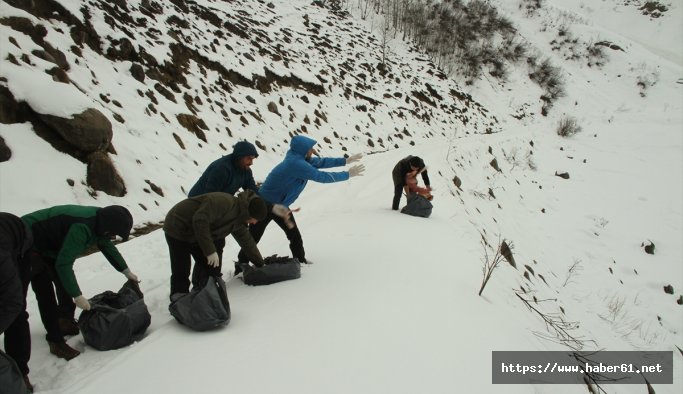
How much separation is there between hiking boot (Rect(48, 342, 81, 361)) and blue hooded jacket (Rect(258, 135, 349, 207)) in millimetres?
2178

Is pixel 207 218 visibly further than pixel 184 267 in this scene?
No

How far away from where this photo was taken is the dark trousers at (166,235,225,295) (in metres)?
3.20

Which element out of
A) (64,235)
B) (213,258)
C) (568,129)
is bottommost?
(568,129)

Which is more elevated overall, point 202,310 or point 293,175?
point 293,175

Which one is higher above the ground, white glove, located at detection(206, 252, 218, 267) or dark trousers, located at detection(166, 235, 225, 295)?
white glove, located at detection(206, 252, 218, 267)

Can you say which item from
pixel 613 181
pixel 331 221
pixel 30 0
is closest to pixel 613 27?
pixel 613 181

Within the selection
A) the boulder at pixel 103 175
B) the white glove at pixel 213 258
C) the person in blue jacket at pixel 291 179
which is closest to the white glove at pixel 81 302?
the white glove at pixel 213 258

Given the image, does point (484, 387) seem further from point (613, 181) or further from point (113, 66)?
point (613, 181)

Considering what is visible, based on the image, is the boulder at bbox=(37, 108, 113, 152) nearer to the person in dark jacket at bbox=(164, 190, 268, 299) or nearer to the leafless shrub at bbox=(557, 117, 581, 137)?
the person in dark jacket at bbox=(164, 190, 268, 299)

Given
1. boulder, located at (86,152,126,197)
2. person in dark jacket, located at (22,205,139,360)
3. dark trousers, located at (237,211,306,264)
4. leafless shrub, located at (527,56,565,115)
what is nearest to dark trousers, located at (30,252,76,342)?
person in dark jacket, located at (22,205,139,360)

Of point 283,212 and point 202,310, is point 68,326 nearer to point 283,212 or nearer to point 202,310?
point 202,310

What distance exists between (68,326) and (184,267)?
3.39 ft

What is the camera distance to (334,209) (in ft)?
24.2

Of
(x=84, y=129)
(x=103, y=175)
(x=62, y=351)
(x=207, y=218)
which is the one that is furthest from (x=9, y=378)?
(x=84, y=129)
